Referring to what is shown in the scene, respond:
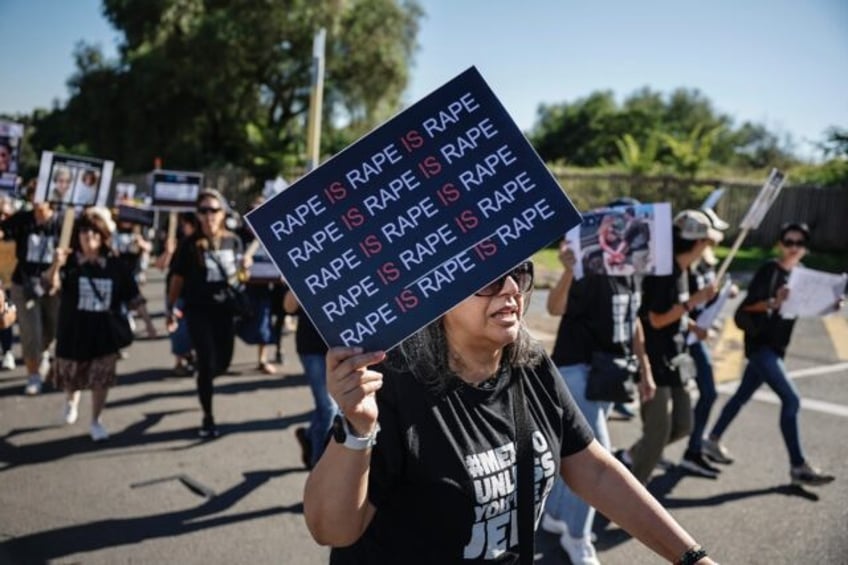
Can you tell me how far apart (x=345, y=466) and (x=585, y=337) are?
2.66m

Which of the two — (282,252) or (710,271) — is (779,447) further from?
(282,252)

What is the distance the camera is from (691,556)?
1875 mm

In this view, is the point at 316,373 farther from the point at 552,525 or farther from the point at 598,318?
the point at 598,318

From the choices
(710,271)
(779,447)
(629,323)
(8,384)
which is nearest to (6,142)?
(8,384)

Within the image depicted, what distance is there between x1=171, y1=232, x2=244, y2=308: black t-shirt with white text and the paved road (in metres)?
1.26

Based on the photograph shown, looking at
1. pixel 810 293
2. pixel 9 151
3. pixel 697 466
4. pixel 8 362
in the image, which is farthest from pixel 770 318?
pixel 8 362

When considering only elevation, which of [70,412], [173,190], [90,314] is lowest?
[70,412]

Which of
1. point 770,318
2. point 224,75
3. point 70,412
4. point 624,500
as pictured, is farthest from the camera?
point 224,75

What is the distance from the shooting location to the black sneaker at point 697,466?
533cm

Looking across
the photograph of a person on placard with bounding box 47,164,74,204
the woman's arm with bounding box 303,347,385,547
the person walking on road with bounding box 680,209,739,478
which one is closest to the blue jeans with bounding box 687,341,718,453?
the person walking on road with bounding box 680,209,739,478

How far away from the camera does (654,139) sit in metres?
24.8

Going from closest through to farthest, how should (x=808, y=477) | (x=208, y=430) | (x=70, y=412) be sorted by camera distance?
(x=808, y=477) < (x=208, y=430) < (x=70, y=412)

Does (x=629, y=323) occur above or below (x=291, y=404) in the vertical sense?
above

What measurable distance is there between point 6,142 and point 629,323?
6845mm
